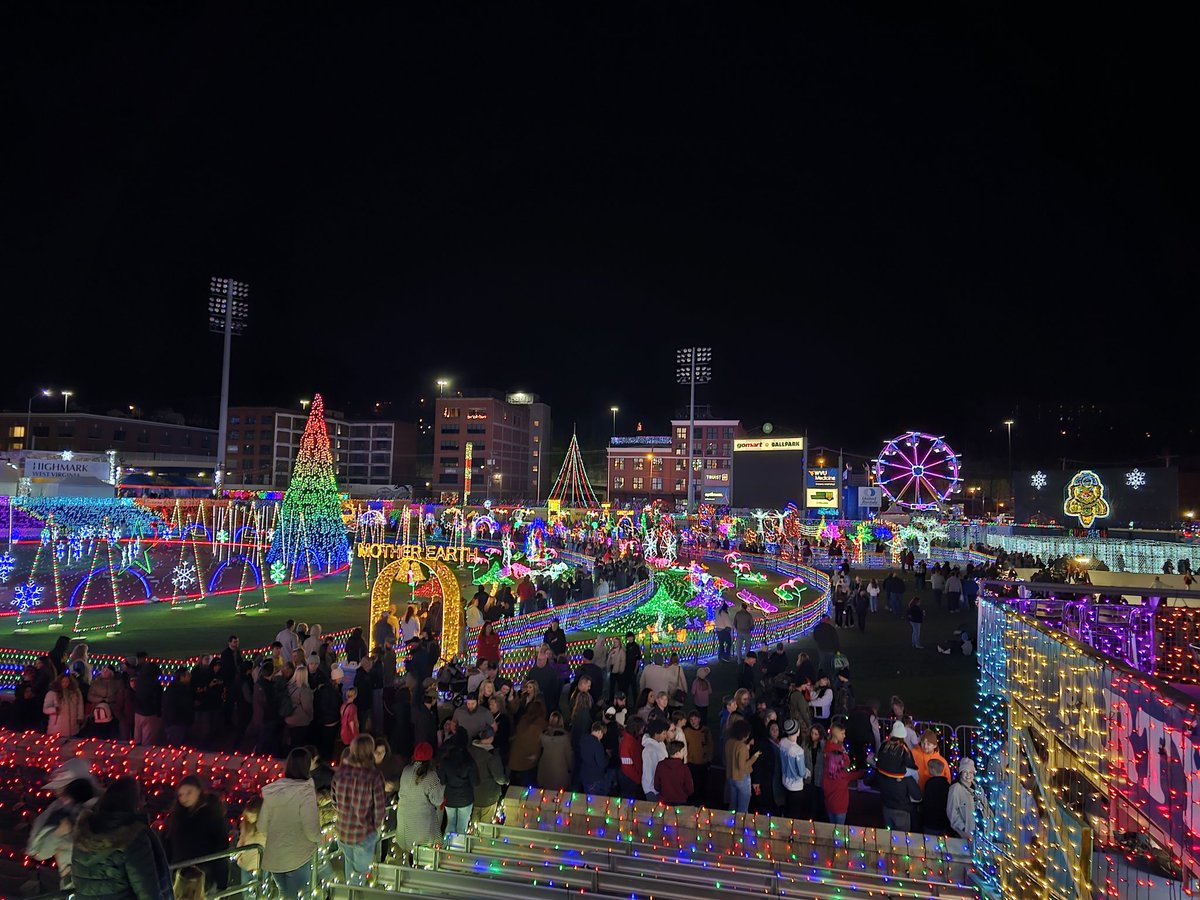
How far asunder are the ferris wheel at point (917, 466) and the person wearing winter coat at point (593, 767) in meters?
38.5

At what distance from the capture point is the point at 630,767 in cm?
658

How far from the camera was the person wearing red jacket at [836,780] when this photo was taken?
6.17m

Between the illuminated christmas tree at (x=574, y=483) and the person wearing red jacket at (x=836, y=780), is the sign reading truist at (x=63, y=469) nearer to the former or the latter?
the illuminated christmas tree at (x=574, y=483)

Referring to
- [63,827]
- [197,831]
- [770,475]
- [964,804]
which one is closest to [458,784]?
[197,831]

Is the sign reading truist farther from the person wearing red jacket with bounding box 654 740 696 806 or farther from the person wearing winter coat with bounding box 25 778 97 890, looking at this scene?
the person wearing red jacket with bounding box 654 740 696 806

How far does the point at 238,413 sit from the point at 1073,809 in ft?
318

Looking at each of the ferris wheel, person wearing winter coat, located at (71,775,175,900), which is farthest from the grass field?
the ferris wheel

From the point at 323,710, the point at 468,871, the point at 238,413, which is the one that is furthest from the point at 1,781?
the point at 238,413

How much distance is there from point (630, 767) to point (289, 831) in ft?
10.5

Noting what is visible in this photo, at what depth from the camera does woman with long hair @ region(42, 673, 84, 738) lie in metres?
7.62

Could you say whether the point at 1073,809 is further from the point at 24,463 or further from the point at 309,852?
the point at 24,463

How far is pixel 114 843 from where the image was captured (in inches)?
128

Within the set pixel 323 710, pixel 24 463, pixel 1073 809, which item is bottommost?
pixel 323 710

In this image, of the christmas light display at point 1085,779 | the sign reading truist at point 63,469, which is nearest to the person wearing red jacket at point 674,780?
the christmas light display at point 1085,779
